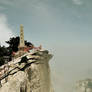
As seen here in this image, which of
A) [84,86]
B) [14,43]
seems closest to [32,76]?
[14,43]

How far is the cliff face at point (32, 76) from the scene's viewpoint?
25.3 m

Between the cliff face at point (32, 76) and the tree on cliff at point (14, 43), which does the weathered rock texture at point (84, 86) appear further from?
the cliff face at point (32, 76)

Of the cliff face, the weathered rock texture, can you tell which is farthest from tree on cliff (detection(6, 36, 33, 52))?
the weathered rock texture

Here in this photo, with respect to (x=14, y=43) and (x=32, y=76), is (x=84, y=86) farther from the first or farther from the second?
(x=32, y=76)

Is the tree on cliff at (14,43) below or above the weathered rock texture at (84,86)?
above

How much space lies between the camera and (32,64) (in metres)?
27.7

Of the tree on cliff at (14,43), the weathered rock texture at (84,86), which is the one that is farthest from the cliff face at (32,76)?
the weathered rock texture at (84,86)

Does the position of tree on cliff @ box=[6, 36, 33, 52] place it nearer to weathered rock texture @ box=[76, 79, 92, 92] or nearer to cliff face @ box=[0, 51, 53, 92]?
cliff face @ box=[0, 51, 53, 92]

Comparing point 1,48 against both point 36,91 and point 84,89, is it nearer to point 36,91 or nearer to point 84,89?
point 36,91

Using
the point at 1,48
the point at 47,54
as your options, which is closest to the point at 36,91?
the point at 47,54

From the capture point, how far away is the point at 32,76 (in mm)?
27547

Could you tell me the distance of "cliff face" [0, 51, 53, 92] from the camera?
2527cm

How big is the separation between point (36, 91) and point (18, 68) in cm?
378

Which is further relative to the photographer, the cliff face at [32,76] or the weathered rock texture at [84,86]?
the weathered rock texture at [84,86]
